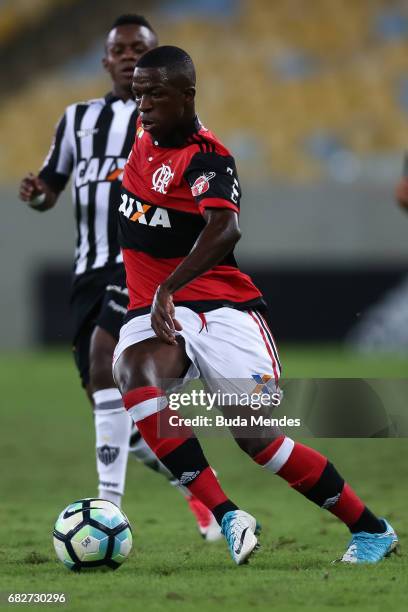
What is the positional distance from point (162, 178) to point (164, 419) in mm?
919

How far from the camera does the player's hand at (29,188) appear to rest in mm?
5629

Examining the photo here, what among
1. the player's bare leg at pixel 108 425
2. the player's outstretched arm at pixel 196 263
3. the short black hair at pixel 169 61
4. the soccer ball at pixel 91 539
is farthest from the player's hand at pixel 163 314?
the player's bare leg at pixel 108 425

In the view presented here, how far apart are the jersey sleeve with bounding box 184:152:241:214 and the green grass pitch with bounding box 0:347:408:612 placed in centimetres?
132

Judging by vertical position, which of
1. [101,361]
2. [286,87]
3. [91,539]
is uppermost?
[101,361]

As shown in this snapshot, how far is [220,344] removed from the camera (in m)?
4.32

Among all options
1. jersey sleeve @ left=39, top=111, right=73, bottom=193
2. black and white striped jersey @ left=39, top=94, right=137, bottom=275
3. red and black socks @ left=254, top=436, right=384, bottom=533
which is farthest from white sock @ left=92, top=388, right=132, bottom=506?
red and black socks @ left=254, top=436, right=384, bottom=533

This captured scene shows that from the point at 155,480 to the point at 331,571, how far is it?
11.1ft

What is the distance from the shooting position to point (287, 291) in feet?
58.9

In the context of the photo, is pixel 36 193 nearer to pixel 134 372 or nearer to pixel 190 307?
pixel 190 307

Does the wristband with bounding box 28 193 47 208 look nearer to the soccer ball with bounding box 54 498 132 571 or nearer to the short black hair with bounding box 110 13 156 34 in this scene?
the short black hair with bounding box 110 13 156 34

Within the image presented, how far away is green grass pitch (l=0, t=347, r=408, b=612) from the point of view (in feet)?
12.0

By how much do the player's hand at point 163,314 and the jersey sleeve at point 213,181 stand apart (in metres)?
0.34

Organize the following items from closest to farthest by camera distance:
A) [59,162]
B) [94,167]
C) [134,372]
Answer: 1. [134,372]
2. [94,167]
3. [59,162]
